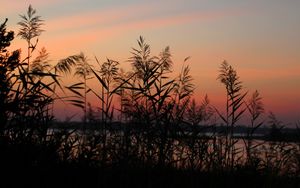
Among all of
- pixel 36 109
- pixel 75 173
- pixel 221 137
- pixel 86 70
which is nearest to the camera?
pixel 75 173

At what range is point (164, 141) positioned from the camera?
29.1 ft

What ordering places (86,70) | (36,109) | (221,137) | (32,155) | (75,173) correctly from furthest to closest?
1. (86,70)
2. (221,137)
3. (36,109)
4. (75,173)
5. (32,155)

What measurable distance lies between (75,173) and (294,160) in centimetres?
617

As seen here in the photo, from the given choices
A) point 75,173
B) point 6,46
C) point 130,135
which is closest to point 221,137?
point 130,135

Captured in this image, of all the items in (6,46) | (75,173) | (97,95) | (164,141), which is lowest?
(75,173)

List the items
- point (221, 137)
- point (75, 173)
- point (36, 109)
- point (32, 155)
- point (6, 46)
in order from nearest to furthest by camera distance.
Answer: point (32, 155), point (75, 173), point (36, 109), point (6, 46), point (221, 137)

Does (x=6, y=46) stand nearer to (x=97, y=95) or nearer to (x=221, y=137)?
(x=97, y=95)

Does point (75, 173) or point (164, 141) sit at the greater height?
point (164, 141)

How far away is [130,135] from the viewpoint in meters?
9.67

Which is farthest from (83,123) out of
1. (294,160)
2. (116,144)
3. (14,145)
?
(294,160)

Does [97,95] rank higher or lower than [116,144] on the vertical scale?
higher

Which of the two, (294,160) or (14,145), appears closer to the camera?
(14,145)

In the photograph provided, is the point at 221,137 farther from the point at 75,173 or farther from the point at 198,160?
the point at 75,173

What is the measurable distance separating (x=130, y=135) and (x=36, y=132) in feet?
6.39
